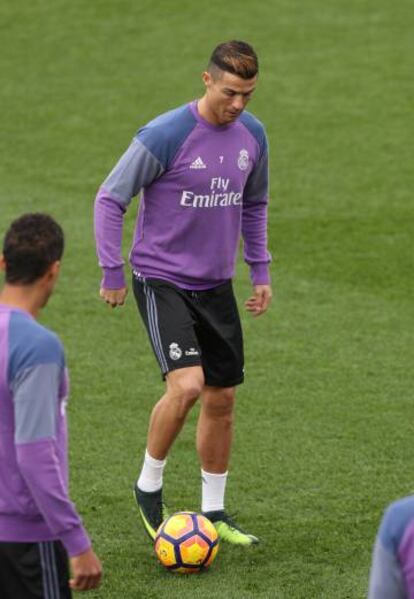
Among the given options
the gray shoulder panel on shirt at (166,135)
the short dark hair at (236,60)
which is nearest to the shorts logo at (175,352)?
the gray shoulder panel on shirt at (166,135)

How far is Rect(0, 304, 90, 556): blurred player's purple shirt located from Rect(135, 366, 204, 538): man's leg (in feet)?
6.98

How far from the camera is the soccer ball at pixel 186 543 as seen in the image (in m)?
6.83

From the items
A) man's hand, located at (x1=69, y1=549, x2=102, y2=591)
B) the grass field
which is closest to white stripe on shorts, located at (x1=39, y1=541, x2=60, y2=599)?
man's hand, located at (x1=69, y1=549, x2=102, y2=591)

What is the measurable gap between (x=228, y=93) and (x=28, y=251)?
2.35 meters

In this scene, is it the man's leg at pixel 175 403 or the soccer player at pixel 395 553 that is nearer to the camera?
the soccer player at pixel 395 553

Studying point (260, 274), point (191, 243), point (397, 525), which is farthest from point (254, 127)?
point (397, 525)

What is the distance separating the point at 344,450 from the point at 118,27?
12.1 meters

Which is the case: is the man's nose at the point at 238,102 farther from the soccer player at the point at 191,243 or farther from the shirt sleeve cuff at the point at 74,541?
the shirt sleeve cuff at the point at 74,541

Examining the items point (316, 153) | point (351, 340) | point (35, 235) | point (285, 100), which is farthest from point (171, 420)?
point (285, 100)

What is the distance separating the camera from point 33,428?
15.4 feet

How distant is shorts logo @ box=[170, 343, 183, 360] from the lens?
7012mm

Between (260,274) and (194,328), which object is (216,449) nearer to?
(194,328)

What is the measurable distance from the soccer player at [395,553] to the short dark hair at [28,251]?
1.53m

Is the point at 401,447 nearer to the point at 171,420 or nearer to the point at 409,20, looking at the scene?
the point at 171,420
